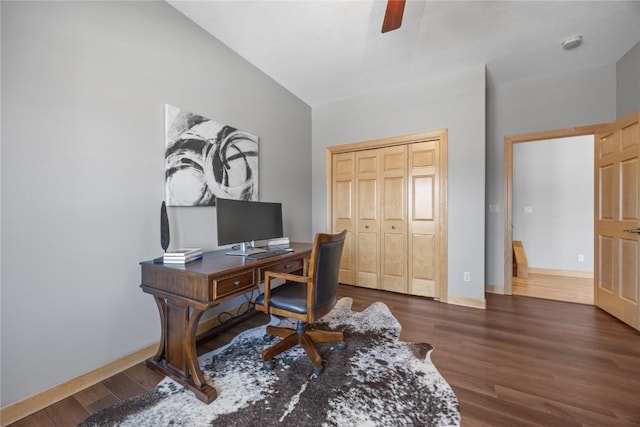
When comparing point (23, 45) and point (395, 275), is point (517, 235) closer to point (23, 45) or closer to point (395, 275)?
point (395, 275)

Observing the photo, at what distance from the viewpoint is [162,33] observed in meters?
1.97

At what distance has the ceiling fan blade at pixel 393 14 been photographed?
1353 millimetres

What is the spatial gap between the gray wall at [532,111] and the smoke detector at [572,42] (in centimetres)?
65

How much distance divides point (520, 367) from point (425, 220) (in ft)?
5.67

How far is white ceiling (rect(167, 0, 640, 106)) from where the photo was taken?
2018mm

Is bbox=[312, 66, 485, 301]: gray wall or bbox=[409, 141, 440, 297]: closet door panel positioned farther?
bbox=[409, 141, 440, 297]: closet door panel

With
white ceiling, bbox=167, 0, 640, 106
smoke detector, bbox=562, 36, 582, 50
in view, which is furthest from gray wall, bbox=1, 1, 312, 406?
smoke detector, bbox=562, 36, 582, 50

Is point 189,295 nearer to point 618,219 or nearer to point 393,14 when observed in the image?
point 393,14

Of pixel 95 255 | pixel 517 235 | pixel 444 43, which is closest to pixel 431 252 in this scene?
pixel 444 43

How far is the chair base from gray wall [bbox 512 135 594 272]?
169 inches

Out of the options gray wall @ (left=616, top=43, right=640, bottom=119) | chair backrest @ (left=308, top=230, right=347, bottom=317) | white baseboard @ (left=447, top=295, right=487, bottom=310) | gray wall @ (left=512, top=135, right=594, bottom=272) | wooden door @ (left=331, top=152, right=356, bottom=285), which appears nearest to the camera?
chair backrest @ (left=308, top=230, right=347, bottom=317)

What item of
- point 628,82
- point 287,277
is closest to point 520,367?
point 287,277

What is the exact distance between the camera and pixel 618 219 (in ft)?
8.21

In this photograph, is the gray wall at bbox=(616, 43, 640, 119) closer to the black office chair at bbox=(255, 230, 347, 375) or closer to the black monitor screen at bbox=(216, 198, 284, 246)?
the black office chair at bbox=(255, 230, 347, 375)
